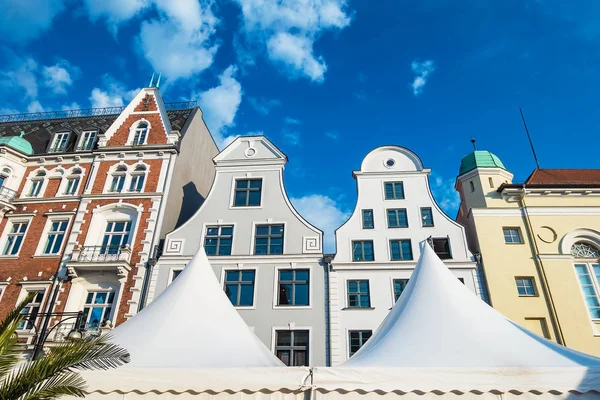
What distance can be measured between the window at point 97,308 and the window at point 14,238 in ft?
16.3

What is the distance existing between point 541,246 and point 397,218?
6161mm

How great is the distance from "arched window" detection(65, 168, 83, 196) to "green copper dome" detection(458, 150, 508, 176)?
1992 centimetres

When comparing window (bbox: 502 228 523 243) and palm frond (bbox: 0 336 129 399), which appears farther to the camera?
window (bbox: 502 228 523 243)

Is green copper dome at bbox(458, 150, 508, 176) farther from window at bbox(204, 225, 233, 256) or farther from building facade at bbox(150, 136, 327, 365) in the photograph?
window at bbox(204, 225, 233, 256)

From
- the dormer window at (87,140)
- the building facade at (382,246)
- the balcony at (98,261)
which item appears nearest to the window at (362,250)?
the building facade at (382,246)

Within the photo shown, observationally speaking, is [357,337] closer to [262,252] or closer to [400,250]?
[400,250]

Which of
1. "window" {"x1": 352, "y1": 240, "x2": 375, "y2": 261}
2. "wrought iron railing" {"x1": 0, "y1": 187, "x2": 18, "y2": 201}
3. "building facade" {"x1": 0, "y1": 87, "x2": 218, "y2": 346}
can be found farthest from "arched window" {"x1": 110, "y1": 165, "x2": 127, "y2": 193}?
"window" {"x1": 352, "y1": 240, "x2": 375, "y2": 261}

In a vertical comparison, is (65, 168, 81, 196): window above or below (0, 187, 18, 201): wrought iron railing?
above

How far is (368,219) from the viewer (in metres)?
17.8

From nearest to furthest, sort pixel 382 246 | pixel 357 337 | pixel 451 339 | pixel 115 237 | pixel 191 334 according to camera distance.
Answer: pixel 451 339, pixel 191 334, pixel 357 337, pixel 382 246, pixel 115 237

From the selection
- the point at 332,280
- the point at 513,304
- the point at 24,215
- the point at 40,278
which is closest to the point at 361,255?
the point at 332,280

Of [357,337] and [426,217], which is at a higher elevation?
[426,217]

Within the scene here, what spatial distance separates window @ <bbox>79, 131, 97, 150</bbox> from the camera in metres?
22.1

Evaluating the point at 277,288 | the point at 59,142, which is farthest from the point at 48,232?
the point at 277,288
